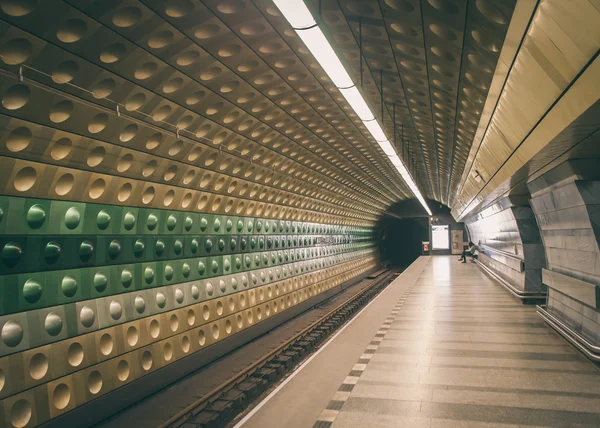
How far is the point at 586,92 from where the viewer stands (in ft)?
10.9

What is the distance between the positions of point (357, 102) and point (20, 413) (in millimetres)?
4931

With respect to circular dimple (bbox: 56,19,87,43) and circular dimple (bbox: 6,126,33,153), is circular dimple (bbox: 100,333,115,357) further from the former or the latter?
circular dimple (bbox: 56,19,87,43)

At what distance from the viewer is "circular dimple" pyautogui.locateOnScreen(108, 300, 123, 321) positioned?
21.1 ft

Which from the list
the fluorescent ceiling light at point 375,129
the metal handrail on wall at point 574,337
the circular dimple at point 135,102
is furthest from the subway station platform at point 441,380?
the circular dimple at point 135,102

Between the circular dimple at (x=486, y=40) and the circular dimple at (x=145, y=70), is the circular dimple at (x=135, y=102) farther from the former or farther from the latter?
the circular dimple at (x=486, y=40)

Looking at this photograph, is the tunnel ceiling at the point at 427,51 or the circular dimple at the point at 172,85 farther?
the circular dimple at the point at 172,85

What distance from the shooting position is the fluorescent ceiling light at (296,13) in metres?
3.10

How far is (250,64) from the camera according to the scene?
6.11m

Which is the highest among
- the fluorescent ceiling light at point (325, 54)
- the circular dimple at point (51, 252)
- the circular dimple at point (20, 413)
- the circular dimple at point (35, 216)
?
the fluorescent ceiling light at point (325, 54)

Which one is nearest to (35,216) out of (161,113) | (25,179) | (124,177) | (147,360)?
(25,179)

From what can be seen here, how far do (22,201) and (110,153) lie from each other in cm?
124

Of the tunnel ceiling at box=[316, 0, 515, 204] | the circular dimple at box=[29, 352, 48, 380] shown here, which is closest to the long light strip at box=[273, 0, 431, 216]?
the tunnel ceiling at box=[316, 0, 515, 204]

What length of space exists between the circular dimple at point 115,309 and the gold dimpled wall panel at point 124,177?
0.05 ft

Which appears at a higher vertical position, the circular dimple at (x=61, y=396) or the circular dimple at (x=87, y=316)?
the circular dimple at (x=87, y=316)
